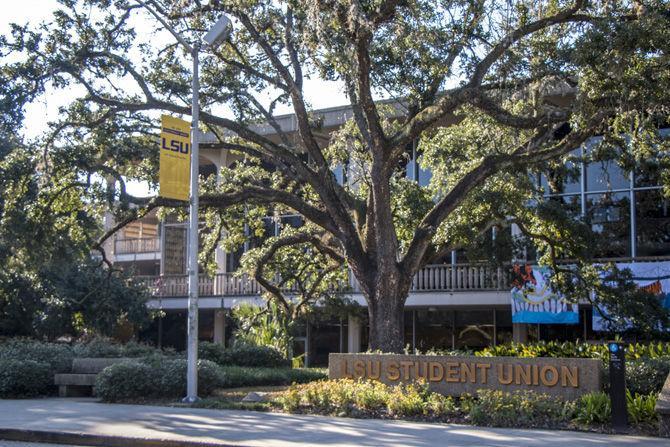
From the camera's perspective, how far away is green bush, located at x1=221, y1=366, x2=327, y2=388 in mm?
21016

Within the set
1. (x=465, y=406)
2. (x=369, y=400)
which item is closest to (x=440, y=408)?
(x=465, y=406)

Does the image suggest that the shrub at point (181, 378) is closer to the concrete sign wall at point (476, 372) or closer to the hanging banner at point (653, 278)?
the concrete sign wall at point (476, 372)

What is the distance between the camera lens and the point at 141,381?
1705cm

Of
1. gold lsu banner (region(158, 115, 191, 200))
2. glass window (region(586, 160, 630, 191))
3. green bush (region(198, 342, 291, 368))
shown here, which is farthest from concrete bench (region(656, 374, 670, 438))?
glass window (region(586, 160, 630, 191))

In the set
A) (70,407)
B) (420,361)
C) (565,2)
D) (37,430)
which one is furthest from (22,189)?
(565,2)

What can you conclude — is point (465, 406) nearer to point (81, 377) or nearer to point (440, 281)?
point (81, 377)

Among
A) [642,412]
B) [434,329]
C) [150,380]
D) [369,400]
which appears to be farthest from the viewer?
[434,329]

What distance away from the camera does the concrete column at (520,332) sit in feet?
100

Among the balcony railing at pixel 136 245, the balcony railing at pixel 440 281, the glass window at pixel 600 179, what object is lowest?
the balcony railing at pixel 440 281

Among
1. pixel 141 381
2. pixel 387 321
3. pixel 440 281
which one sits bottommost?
pixel 141 381

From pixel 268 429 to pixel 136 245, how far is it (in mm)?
32657

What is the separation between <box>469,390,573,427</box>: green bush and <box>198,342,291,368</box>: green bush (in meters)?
12.5

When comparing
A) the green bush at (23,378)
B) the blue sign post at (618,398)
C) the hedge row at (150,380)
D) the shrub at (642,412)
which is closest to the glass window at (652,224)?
the shrub at (642,412)

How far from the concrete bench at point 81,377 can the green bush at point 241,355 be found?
5886 millimetres
